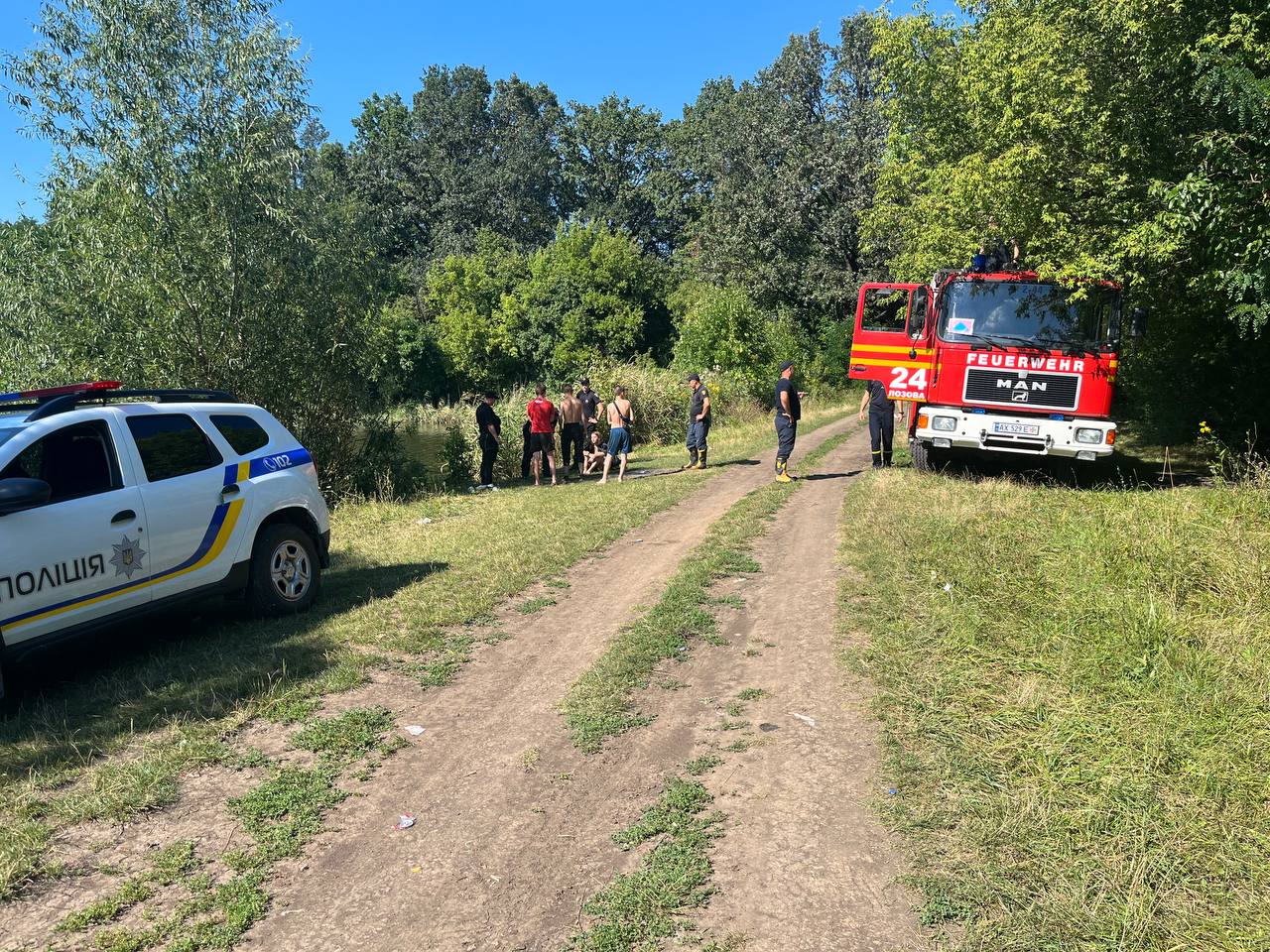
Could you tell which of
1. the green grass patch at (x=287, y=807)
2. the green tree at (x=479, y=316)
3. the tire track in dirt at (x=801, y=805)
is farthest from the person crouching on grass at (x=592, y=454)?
the green tree at (x=479, y=316)

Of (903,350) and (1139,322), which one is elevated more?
(1139,322)

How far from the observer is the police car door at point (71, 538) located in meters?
4.96

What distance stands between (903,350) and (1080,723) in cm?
867

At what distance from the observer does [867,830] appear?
12.3ft

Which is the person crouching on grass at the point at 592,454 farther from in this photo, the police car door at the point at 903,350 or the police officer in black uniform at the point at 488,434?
the police car door at the point at 903,350

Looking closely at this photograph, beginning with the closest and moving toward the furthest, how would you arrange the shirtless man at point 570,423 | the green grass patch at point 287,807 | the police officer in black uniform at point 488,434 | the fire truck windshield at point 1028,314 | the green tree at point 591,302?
the green grass patch at point 287,807 → the fire truck windshield at point 1028,314 → the police officer in black uniform at point 488,434 → the shirtless man at point 570,423 → the green tree at point 591,302

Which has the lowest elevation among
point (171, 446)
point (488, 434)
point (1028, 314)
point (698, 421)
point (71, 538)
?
point (71, 538)

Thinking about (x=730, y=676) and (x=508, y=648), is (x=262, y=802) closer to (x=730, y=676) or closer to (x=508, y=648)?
(x=508, y=648)

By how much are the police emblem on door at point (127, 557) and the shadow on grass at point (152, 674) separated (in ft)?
1.29

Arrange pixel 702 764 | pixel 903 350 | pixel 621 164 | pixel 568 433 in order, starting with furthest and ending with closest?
pixel 621 164 < pixel 568 433 < pixel 903 350 < pixel 702 764

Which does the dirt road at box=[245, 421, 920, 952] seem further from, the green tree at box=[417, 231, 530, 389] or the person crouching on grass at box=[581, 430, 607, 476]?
the green tree at box=[417, 231, 530, 389]

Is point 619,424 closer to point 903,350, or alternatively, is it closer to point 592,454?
point 592,454

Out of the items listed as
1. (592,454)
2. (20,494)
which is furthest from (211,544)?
(592,454)

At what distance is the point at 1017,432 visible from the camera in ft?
36.9
